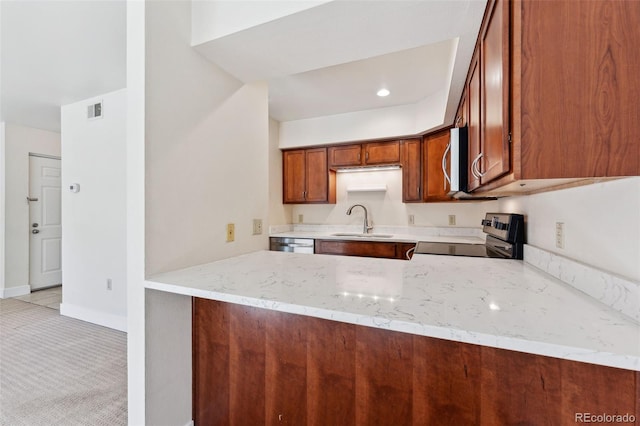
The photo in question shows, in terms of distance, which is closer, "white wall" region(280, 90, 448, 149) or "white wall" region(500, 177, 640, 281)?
"white wall" region(500, 177, 640, 281)

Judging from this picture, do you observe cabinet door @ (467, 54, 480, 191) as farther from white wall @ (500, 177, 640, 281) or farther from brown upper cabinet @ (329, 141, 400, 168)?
brown upper cabinet @ (329, 141, 400, 168)

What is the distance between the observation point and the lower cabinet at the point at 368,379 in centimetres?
81

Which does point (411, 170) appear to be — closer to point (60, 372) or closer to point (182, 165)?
point (182, 165)

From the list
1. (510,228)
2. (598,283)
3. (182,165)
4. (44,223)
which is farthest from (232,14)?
(44,223)

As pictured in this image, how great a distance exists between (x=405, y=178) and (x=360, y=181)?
28.0 inches

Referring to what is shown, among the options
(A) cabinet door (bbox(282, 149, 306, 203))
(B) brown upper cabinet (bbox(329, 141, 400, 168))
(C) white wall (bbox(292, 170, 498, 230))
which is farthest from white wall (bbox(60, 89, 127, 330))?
(B) brown upper cabinet (bbox(329, 141, 400, 168))

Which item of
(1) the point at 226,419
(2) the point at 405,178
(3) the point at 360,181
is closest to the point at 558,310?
(1) the point at 226,419

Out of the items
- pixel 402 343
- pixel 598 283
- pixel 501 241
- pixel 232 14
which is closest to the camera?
pixel 598 283

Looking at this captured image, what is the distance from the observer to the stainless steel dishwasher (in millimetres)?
3373

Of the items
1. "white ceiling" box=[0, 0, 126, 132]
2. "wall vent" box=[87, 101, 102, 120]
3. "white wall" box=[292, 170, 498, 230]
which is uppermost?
"white ceiling" box=[0, 0, 126, 132]

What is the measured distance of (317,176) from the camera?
3799 millimetres

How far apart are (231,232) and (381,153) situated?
237 cm

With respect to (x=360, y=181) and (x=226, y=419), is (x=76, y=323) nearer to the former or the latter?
(x=226, y=419)

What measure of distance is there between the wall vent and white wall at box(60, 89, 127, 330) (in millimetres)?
43
